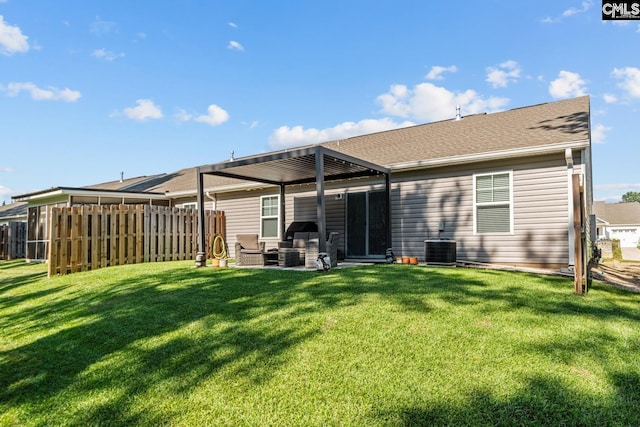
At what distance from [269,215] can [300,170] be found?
3.68 meters

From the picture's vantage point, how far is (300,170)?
9.46 meters

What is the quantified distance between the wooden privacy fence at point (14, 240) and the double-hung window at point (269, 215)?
39.2 ft

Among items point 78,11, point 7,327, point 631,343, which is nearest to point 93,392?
point 7,327

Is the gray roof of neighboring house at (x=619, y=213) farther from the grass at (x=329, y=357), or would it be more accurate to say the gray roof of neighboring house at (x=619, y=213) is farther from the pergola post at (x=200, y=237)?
the grass at (x=329, y=357)

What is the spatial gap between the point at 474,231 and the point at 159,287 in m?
7.15

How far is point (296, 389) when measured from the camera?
9.00 feet

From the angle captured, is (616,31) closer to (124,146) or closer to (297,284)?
(297,284)

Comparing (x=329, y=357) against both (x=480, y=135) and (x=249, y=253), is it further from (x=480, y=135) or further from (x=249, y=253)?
(x=480, y=135)

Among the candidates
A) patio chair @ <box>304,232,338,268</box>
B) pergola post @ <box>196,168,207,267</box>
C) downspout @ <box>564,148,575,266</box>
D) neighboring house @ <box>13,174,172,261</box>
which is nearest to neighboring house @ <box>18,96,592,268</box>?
downspout @ <box>564,148,575,266</box>

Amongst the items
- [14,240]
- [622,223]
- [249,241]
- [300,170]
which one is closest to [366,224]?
[300,170]

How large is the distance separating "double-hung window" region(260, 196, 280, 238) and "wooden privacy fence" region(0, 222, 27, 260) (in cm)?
1196

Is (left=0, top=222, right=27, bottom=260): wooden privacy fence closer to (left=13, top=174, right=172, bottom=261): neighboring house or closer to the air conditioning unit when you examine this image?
(left=13, top=174, right=172, bottom=261): neighboring house

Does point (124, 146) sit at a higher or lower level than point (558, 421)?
higher

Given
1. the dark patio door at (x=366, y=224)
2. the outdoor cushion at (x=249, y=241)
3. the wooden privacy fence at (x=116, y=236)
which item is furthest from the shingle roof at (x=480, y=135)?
the outdoor cushion at (x=249, y=241)
